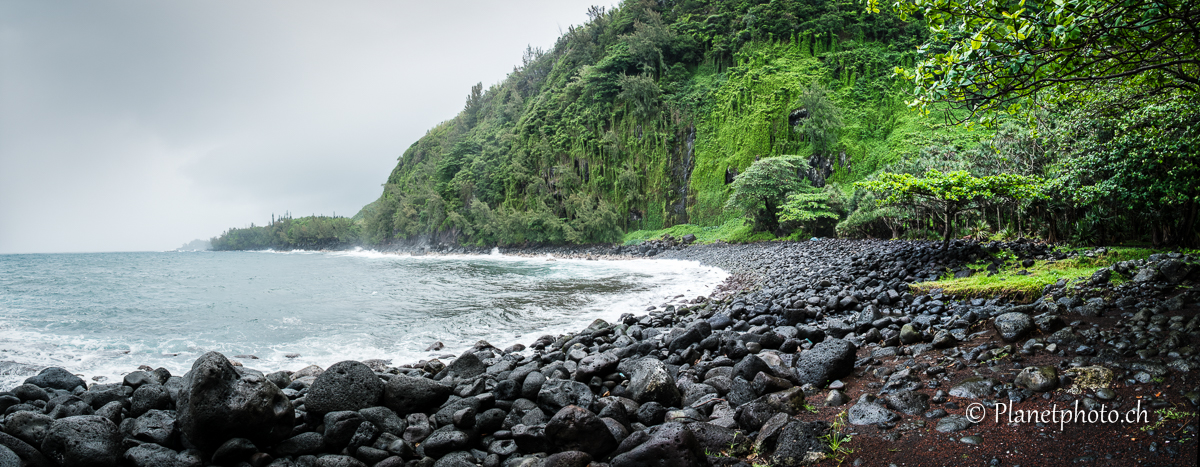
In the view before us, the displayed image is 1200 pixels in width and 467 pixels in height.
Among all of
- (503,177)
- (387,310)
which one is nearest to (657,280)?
(387,310)

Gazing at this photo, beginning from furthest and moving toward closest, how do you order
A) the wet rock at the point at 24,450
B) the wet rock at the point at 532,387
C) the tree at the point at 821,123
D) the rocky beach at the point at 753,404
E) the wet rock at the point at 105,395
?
the tree at the point at 821,123
the wet rock at the point at 532,387
the wet rock at the point at 105,395
the wet rock at the point at 24,450
the rocky beach at the point at 753,404

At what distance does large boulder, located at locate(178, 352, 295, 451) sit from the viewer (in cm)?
395

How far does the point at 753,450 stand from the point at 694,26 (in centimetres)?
6303

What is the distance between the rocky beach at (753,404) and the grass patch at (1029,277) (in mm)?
328

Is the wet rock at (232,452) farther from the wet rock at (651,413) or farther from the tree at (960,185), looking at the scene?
the tree at (960,185)

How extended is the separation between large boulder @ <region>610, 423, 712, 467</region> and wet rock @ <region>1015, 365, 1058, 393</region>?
8.63 feet

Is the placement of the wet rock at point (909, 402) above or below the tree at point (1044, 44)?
below

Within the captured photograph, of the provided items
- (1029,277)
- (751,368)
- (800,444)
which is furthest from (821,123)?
(800,444)

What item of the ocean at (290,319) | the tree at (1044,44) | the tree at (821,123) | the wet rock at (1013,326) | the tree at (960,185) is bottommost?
the ocean at (290,319)

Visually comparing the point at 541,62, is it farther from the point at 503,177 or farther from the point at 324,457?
the point at 324,457

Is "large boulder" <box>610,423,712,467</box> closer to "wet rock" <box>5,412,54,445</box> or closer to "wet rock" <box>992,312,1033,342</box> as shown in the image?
"wet rock" <box>992,312,1033,342</box>

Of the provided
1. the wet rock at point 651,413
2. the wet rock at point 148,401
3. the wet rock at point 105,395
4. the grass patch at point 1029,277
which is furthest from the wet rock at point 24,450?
the grass patch at point 1029,277

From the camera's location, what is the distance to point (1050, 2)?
450 cm

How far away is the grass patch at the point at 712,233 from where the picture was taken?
34.6 m
